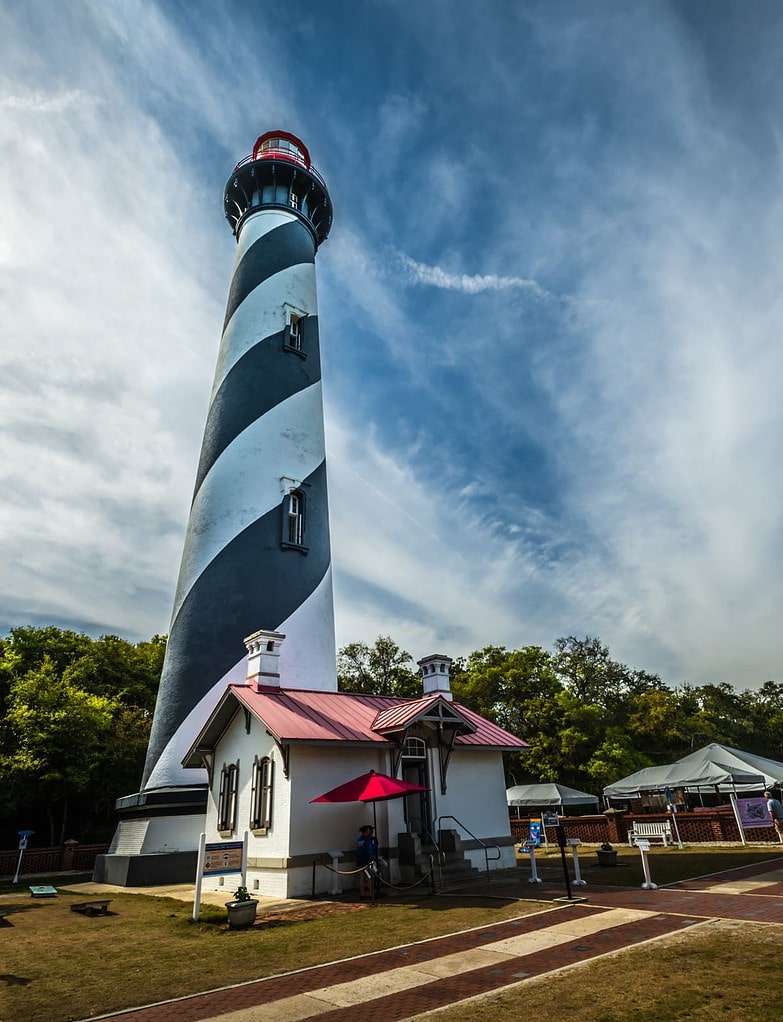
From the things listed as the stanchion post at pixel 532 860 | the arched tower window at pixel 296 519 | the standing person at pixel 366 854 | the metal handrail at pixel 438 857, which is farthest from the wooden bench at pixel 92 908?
the arched tower window at pixel 296 519

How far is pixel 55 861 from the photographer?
2055cm

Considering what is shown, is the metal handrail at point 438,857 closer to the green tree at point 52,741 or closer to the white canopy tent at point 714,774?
the white canopy tent at point 714,774

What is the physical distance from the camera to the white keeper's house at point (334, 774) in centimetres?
1282

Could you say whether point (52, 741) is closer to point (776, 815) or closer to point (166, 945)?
point (166, 945)

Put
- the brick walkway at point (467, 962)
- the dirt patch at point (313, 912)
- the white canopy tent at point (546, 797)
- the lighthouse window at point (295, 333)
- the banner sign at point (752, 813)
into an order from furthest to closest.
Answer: the white canopy tent at point (546, 797) → the lighthouse window at point (295, 333) → the banner sign at point (752, 813) → the dirt patch at point (313, 912) → the brick walkway at point (467, 962)

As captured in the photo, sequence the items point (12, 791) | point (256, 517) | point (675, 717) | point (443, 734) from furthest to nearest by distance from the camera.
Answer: point (675, 717) < point (12, 791) < point (256, 517) < point (443, 734)

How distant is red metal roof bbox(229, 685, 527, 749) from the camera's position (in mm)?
13164

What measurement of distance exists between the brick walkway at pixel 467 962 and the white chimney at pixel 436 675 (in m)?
6.23

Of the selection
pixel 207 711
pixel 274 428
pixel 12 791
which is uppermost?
pixel 274 428

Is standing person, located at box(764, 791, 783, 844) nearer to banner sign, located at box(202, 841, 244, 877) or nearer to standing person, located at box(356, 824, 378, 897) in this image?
standing person, located at box(356, 824, 378, 897)

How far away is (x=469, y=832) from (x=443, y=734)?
8.35ft

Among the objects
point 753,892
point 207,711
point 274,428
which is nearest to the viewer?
point 753,892

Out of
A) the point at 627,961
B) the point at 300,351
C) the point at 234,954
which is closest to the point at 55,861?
the point at 234,954

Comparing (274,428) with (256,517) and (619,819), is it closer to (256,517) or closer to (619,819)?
(256,517)
